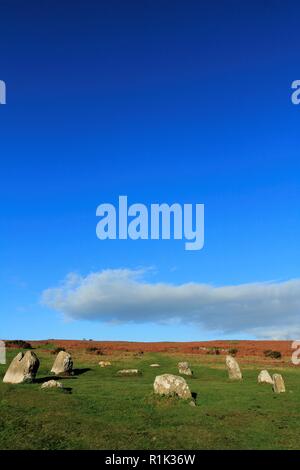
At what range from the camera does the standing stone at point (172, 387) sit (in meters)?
30.7

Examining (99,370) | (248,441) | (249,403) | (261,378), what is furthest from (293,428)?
(99,370)

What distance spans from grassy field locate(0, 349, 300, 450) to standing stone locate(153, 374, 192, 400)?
749 millimetres

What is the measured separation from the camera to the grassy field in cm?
2155

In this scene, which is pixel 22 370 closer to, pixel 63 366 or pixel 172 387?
pixel 63 366

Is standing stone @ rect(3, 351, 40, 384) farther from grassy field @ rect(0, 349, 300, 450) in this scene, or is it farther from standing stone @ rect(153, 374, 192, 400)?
standing stone @ rect(153, 374, 192, 400)

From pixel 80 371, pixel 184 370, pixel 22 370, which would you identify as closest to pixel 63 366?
pixel 80 371

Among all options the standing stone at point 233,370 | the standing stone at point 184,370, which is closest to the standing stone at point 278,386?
the standing stone at point 233,370

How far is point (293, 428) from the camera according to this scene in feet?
82.3

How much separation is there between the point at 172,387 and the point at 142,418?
507cm

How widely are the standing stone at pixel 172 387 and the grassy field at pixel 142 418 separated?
2.46 feet

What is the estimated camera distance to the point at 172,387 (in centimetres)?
3094

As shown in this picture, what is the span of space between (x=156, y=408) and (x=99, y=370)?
23.4 meters
